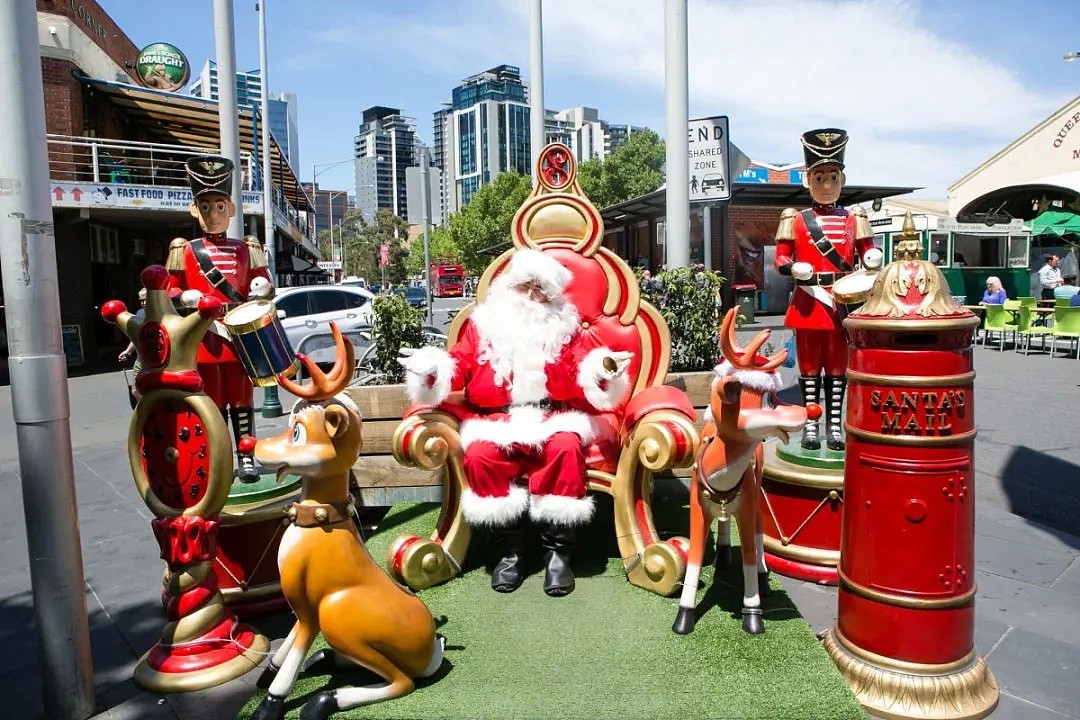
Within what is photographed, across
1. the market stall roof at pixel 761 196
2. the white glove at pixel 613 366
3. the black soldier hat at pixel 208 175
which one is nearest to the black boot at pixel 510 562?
the white glove at pixel 613 366

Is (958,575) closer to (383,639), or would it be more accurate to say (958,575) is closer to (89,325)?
(383,639)

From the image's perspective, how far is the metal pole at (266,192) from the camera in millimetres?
9469

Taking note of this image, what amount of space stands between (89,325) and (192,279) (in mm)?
14468

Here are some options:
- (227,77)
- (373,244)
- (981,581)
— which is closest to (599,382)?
(981,581)

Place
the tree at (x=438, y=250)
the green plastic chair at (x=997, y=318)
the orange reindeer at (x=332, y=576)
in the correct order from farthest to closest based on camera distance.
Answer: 1. the tree at (x=438, y=250)
2. the green plastic chair at (x=997, y=318)
3. the orange reindeer at (x=332, y=576)

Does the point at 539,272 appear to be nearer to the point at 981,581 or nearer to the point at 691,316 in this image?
the point at 691,316

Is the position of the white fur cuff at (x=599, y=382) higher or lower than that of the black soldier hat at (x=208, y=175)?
lower

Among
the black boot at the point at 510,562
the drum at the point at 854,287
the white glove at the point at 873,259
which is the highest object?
the white glove at the point at 873,259

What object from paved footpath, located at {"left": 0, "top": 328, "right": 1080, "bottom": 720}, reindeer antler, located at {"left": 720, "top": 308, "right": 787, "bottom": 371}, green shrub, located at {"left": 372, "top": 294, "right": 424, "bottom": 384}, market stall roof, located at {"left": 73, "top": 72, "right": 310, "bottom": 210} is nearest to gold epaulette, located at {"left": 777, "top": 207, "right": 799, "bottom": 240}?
reindeer antler, located at {"left": 720, "top": 308, "right": 787, "bottom": 371}

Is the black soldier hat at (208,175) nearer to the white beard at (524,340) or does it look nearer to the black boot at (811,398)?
the white beard at (524,340)

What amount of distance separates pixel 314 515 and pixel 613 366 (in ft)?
5.43

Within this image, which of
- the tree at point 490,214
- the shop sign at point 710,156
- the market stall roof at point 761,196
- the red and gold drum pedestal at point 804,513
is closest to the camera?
the red and gold drum pedestal at point 804,513

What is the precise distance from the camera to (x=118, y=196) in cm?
1365

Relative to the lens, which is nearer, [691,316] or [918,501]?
[918,501]
